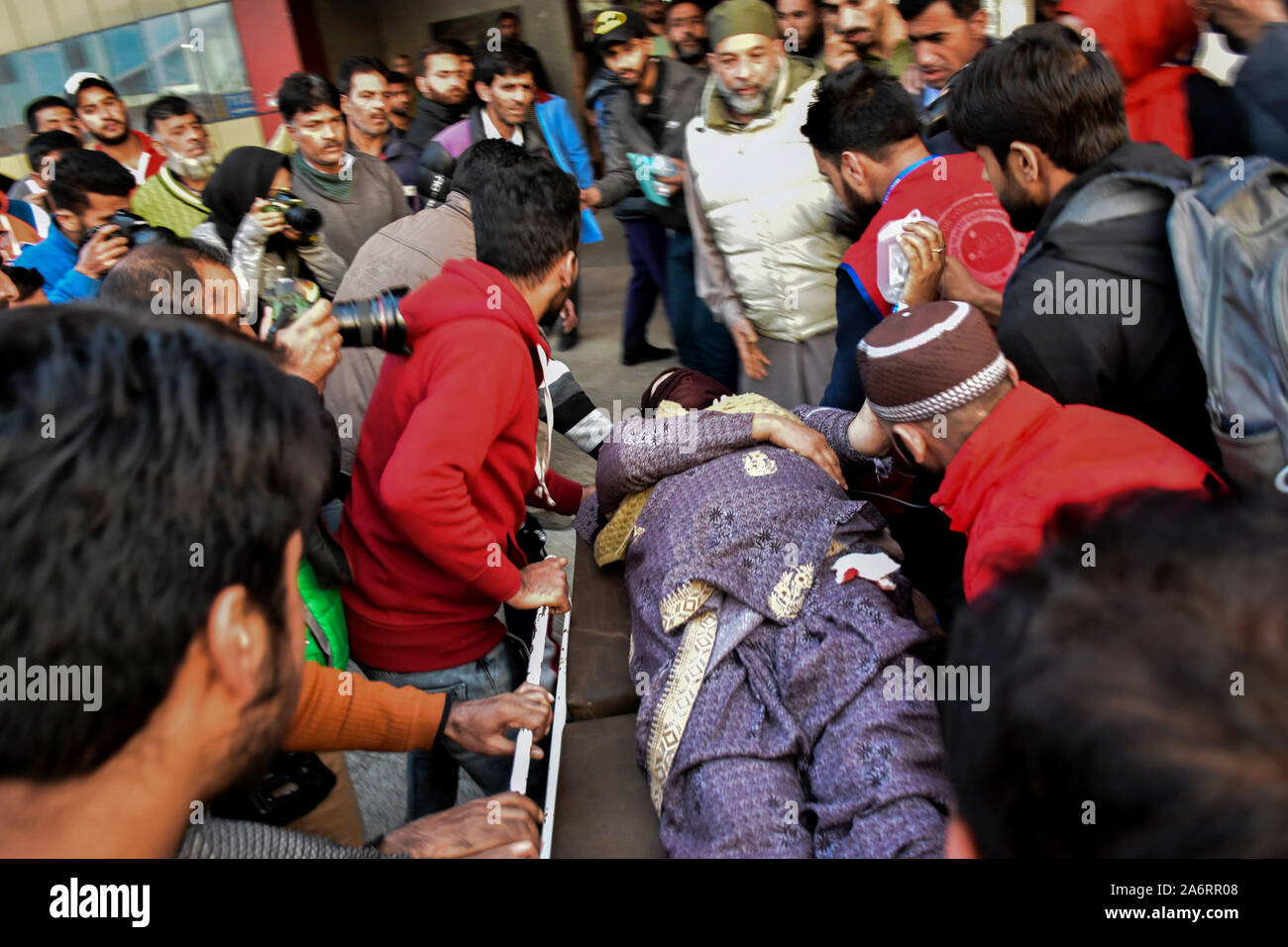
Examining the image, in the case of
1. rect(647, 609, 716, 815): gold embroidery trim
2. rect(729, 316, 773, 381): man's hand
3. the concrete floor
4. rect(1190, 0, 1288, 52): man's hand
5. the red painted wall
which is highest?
the red painted wall

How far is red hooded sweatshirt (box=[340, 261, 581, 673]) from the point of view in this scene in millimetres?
1706

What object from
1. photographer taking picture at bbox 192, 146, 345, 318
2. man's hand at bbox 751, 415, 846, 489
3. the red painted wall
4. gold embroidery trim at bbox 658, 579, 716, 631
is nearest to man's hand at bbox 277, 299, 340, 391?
photographer taking picture at bbox 192, 146, 345, 318

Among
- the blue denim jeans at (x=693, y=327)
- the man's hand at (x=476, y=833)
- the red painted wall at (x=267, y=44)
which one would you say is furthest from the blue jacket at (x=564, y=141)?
the red painted wall at (x=267, y=44)

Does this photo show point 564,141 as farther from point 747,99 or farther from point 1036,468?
point 1036,468

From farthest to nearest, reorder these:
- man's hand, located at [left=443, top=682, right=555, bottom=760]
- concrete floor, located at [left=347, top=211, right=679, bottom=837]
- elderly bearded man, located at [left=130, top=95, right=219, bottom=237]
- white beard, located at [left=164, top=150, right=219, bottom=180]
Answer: white beard, located at [left=164, top=150, right=219, bottom=180], elderly bearded man, located at [left=130, top=95, right=219, bottom=237], concrete floor, located at [left=347, top=211, right=679, bottom=837], man's hand, located at [left=443, top=682, right=555, bottom=760]

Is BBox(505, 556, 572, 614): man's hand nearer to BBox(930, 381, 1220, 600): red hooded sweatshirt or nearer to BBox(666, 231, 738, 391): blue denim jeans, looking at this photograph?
BBox(930, 381, 1220, 600): red hooded sweatshirt

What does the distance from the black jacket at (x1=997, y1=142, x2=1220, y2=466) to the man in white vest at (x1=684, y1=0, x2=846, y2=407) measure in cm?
130

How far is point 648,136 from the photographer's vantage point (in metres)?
4.09

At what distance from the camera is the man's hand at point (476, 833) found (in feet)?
4.28

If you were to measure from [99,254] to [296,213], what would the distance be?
744 mm

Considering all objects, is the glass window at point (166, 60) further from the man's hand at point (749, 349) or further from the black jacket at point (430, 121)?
the man's hand at point (749, 349)

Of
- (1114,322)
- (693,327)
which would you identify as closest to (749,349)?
(693,327)

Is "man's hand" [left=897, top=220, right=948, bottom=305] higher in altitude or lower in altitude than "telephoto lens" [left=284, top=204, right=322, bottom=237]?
lower
